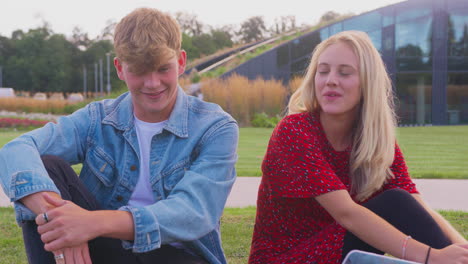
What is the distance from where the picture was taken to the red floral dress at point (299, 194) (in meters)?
2.05

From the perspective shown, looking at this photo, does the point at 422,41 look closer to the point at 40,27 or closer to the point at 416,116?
the point at 416,116

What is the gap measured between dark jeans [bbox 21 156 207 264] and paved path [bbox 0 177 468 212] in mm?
3035

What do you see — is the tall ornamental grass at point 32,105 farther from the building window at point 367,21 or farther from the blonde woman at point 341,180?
the blonde woman at point 341,180

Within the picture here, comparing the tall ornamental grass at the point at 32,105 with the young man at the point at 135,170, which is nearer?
the young man at the point at 135,170

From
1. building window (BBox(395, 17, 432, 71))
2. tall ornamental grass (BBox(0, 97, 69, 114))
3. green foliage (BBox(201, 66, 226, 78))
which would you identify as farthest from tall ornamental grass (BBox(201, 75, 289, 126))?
tall ornamental grass (BBox(0, 97, 69, 114))

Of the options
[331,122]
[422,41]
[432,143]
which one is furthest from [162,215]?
[422,41]

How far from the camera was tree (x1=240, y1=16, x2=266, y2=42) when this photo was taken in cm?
5997

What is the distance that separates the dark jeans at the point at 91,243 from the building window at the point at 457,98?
20.2m

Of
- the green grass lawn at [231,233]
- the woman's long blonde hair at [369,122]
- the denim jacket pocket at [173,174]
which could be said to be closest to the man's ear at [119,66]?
the denim jacket pocket at [173,174]

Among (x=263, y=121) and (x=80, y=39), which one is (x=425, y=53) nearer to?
(x=263, y=121)

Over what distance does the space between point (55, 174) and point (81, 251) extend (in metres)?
0.35

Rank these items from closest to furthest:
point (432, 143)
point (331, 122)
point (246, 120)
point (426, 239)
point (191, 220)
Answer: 1. point (191, 220)
2. point (426, 239)
3. point (331, 122)
4. point (432, 143)
5. point (246, 120)

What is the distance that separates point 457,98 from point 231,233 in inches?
728

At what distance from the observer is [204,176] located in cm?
192
